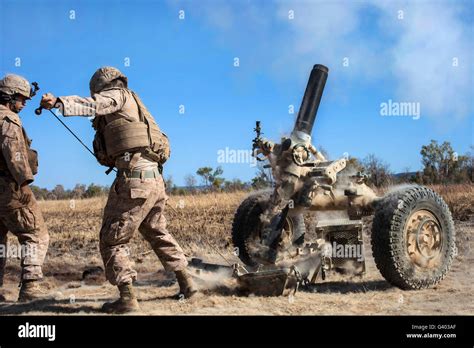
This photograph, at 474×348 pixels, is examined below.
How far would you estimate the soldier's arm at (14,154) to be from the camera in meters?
6.41

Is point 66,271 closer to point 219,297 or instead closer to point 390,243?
point 219,297

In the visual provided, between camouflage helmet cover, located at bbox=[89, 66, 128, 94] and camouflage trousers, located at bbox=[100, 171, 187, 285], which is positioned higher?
camouflage helmet cover, located at bbox=[89, 66, 128, 94]

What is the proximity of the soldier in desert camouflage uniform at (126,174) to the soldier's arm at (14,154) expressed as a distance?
107cm

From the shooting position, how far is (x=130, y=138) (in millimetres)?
5691

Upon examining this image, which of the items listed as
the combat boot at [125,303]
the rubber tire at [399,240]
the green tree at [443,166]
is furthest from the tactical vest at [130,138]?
the green tree at [443,166]

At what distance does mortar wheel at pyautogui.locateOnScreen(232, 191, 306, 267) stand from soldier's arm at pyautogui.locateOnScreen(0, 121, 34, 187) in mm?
2792

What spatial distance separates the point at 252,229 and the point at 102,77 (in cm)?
301

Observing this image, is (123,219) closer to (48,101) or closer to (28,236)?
(48,101)

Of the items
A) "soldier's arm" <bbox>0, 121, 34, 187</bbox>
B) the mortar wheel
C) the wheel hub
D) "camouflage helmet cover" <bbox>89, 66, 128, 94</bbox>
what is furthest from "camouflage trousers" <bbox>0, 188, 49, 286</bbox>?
the wheel hub

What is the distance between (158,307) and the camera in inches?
227

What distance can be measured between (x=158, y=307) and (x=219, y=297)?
0.68 metres

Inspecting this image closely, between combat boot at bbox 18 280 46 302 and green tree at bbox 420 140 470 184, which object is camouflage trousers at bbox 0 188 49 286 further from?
green tree at bbox 420 140 470 184

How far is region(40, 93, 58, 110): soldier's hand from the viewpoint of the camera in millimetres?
5109
